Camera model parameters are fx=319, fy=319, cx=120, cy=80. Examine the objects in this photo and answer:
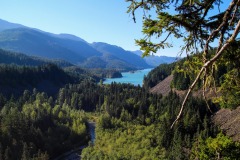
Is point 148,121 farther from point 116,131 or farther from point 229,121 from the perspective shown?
point 229,121

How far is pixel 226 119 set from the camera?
113000mm

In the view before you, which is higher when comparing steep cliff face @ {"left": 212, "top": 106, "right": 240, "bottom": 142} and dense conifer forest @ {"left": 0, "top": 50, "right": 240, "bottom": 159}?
steep cliff face @ {"left": 212, "top": 106, "right": 240, "bottom": 142}

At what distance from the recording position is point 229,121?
360 feet

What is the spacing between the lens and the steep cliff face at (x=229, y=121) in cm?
9769

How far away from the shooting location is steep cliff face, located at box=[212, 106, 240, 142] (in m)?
97.7

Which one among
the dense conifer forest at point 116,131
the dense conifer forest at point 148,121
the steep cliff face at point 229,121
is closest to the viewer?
the dense conifer forest at point 148,121

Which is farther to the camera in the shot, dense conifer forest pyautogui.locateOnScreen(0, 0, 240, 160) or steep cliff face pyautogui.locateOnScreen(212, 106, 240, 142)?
steep cliff face pyautogui.locateOnScreen(212, 106, 240, 142)

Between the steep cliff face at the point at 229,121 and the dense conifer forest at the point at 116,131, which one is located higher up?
the steep cliff face at the point at 229,121

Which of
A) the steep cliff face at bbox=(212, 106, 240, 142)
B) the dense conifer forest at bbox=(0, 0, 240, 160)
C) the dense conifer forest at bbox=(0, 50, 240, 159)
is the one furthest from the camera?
the steep cliff face at bbox=(212, 106, 240, 142)

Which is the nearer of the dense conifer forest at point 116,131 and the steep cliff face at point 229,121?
the dense conifer forest at point 116,131

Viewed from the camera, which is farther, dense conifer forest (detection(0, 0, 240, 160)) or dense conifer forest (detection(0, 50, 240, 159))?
dense conifer forest (detection(0, 50, 240, 159))

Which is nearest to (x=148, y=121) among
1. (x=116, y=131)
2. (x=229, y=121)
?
(x=116, y=131)

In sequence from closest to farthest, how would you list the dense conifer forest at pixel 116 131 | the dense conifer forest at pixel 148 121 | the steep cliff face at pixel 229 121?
1. the dense conifer forest at pixel 148 121
2. the dense conifer forest at pixel 116 131
3. the steep cliff face at pixel 229 121

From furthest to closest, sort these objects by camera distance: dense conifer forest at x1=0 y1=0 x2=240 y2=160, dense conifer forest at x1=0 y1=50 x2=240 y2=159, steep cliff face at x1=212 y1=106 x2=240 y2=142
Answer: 1. steep cliff face at x1=212 y1=106 x2=240 y2=142
2. dense conifer forest at x1=0 y1=50 x2=240 y2=159
3. dense conifer forest at x1=0 y1=0 x2=240 y2=160
